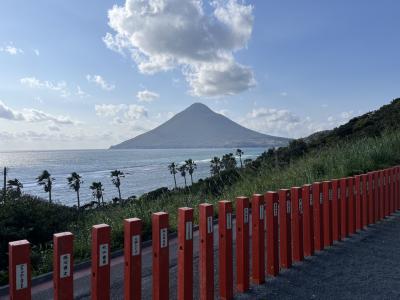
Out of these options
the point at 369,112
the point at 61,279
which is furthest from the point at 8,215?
the point at 369,112

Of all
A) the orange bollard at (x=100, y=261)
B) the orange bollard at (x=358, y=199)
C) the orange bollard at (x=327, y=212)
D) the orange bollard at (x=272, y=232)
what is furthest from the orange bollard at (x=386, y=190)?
the orange bollard at (x=100, y=261)

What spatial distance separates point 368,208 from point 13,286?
264 inches

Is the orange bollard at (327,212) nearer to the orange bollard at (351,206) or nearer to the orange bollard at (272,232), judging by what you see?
the orange bollard at (351,206)

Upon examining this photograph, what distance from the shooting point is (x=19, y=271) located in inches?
106

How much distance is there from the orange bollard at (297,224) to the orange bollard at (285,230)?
0.15 metres

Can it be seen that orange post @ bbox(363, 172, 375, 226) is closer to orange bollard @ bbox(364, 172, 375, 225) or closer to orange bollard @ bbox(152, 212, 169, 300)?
orange bollard @ bbox(364, 172, 375, 225)

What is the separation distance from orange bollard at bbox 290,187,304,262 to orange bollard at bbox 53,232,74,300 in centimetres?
330

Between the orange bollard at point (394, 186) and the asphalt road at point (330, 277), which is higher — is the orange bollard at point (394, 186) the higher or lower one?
the higher one

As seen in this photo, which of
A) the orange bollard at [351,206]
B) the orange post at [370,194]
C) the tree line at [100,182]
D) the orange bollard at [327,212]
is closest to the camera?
the orange bollard at [327,212]

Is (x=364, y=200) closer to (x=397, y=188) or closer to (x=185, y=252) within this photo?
(x=397, y=188)

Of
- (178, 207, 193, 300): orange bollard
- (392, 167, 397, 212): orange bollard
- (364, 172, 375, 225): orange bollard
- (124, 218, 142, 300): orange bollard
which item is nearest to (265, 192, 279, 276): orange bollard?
(178, 207, 193, 300): orange bollard

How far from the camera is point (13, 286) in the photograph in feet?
8.80

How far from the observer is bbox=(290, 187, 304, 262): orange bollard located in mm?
5516

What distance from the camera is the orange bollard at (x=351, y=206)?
7.10 meters
